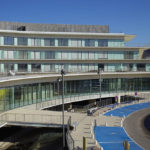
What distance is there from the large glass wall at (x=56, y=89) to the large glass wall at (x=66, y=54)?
5.96 m

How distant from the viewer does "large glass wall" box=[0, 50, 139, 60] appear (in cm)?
5362

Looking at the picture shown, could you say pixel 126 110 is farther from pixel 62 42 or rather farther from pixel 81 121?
pixel 62 42

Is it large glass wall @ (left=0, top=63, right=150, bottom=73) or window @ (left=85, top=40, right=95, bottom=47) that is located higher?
window @ (left=85, top=40, right=95, bottom=47)

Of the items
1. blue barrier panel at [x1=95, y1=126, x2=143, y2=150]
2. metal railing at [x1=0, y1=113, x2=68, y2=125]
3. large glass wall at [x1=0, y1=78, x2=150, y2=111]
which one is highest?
large glass wall at [x1=0, y1=78, x2=150, y2=111]

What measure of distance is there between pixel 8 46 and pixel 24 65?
5.46 meters

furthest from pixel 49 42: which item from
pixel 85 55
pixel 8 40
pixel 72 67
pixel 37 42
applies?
pixel 8 40

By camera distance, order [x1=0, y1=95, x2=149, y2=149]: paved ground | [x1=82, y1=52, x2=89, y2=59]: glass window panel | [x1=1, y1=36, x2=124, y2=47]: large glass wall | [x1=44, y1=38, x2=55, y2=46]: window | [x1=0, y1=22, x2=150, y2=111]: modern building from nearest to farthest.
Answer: [x1=0, y1=95, x2=149, y2=149]: paved ground < [x1=0, y1=22, x2=150, y2=111]: modern building < [x1=1, y1=36, x2=124, y2=47]: large glass wall < [x1=44, y1=38, x2=55, y2=46]: window < [x1=82, y1=52, x2=89, y2=59]: glass window panel

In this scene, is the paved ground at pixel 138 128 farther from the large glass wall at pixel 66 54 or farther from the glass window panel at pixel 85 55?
the glass window panel at pixel 85 55

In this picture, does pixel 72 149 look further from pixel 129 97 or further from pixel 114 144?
pixel 129 97

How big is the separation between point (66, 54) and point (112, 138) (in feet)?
111

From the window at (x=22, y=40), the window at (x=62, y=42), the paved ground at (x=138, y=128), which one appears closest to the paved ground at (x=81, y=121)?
the paved ground at (x=138, y=128)

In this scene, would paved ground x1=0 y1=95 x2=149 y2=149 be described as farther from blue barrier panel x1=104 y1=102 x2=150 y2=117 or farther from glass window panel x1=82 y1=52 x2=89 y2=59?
glass window panel x1=82 y1=52 x2=89 y2=59

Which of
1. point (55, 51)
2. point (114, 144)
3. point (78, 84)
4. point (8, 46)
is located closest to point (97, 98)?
point (78, 84)

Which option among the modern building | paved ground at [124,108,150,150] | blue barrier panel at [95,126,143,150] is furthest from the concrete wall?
blue barrier panel at [95,126,143,150]
